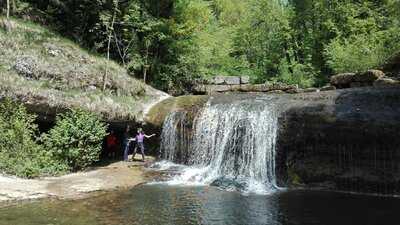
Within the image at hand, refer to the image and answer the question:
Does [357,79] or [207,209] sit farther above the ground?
[357,79]

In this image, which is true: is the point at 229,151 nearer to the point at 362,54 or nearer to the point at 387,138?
the point at 387,138

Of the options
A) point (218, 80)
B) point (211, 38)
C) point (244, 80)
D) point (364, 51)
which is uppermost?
point (211, 38)

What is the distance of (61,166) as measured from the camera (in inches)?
661

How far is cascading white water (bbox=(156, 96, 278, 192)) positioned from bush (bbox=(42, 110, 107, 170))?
357 cm

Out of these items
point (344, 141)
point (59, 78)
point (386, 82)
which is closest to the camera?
point (344, 141)

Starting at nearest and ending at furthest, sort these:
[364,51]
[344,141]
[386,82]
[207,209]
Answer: [207,209] < [344,141] < [386,82] < [364,51]

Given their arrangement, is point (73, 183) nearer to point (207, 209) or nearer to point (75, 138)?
point (75, 138)

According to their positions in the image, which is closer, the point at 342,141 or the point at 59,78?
the point at 342,141

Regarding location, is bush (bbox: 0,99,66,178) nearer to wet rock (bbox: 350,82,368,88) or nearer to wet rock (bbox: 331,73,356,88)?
wet rock (bbox: 331,73,356,88)

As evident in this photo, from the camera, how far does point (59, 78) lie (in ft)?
61.7

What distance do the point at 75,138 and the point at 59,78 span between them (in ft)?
9.50

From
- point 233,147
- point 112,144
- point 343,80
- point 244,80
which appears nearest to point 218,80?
point 244,80

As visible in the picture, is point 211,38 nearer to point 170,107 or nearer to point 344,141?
point 170,107

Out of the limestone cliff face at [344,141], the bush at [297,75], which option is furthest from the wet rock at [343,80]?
the bush at [297,75]
